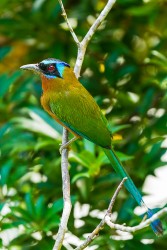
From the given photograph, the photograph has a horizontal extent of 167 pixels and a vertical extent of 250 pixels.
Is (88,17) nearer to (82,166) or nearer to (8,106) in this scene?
(8,106)

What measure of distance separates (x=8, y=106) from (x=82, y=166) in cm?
76

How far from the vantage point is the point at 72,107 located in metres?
3.82

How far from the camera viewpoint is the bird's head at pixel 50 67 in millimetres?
3891

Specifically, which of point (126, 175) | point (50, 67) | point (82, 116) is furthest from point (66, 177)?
point (50, 67)

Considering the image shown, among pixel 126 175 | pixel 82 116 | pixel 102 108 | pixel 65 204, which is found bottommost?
pixel 102 108

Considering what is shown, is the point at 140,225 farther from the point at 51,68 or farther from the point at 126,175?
the point at 51,68

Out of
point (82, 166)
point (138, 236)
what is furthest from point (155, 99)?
point (138, 236)

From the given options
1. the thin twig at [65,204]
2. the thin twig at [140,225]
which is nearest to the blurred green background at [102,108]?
the thin twig at [65,204]

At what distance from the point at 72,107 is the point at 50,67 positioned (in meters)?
0.24

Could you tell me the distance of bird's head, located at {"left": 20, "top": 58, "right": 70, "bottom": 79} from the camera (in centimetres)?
389

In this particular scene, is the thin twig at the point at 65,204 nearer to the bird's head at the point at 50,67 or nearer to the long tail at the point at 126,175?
the long tail at the point at 126,175

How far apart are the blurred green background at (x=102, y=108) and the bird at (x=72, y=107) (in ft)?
1.44

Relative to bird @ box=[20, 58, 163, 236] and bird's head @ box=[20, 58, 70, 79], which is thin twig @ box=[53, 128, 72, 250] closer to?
bird @ box=[20, 58, 163, 236]

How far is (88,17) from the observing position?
17.1ft
